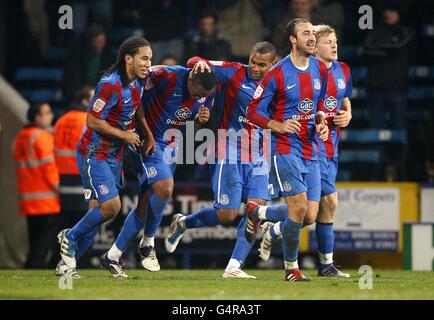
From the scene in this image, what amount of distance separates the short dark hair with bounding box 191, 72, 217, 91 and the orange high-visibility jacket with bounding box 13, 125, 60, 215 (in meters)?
3.69

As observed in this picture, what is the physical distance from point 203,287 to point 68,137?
4468 mm

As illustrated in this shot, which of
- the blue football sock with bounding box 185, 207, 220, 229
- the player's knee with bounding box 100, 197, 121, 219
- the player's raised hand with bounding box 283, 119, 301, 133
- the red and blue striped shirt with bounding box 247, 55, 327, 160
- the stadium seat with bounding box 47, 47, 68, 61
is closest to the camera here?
the player's raised hand with bounding box 283, 119, 301, 133

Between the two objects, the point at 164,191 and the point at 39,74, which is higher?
the point at 39,74

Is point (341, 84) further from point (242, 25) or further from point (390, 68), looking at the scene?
point (242, 25)

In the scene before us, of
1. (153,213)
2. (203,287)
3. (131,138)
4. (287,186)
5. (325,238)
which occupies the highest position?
(131,138)

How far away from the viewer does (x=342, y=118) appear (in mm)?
11750

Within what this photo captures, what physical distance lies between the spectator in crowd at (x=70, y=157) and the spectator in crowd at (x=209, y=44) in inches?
75.6

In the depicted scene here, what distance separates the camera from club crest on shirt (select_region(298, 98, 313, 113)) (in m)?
11.0

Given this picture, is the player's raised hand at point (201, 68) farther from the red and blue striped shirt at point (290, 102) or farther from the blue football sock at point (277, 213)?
the blue football sock at point (277, 213)

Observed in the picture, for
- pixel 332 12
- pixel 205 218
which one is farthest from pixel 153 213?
pixel 332 12

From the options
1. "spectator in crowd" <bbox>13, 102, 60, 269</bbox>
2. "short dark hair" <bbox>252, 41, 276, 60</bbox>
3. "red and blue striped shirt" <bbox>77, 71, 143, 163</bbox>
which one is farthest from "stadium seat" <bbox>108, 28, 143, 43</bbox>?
"red and blue striped shirt" <bbox>77, 71, 143, 163</bbox>

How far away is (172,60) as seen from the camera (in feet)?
50.3

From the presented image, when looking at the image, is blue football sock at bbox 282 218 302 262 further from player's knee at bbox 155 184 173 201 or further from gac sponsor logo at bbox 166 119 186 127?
gac sponsor logo at bbox 166 119 186 127
